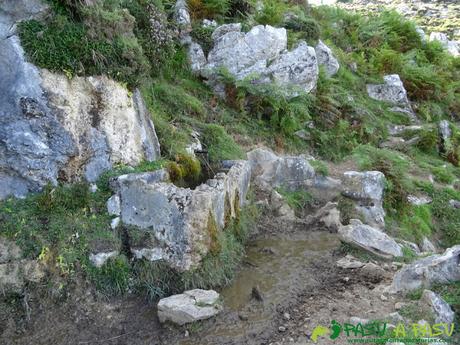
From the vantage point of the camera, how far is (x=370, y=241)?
676 centimetres

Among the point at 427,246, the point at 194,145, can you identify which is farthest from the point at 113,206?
the point at 427,246

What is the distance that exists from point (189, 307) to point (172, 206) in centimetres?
145

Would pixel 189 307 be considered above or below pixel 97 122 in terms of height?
below

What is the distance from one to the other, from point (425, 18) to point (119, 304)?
3170 cm

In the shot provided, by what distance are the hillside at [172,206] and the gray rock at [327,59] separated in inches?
146

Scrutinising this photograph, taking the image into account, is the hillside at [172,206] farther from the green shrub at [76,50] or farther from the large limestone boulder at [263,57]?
the large limestone boulder at [263,57]

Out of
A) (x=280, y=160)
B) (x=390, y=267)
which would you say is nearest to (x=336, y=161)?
(x=280, y=160)

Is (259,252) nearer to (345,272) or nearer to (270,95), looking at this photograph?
(345,272)

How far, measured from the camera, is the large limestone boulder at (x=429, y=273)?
205 inches

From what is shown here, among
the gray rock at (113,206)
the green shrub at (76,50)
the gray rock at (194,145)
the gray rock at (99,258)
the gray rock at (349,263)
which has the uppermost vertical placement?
the green shrub at (76,50)

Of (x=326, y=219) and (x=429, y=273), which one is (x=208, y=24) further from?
(x=429, y=273)

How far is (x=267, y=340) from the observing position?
15.3 feet

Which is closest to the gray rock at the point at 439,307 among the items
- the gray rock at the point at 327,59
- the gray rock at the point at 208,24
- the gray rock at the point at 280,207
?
the gray rock at the point at 280,207

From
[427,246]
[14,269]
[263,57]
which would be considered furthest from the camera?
[263,57]
